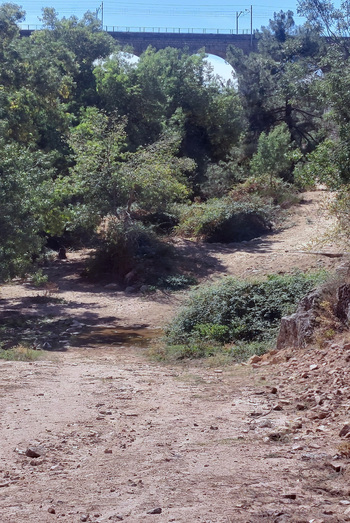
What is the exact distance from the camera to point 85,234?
23.3m

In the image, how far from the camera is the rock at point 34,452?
518 centimetres

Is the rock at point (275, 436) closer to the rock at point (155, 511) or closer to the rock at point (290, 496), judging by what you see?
the rock at point (290, 496)

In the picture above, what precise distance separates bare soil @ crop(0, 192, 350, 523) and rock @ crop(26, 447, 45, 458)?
36 mm

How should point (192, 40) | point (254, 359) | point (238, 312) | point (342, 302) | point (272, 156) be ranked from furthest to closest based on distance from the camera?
point (192, 40)
point (272, 156)
point (238, 312)
point (254, 359)
point (342, 302)

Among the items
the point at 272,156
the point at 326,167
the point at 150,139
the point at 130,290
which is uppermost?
the point at 150,139

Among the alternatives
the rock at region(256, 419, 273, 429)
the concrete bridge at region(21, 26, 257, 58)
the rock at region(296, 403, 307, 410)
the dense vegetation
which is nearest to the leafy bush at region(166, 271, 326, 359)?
the dense vegetation

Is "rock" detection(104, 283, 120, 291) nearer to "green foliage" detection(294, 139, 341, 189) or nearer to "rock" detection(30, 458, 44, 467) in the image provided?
"green foliage" detection(294, 139, 341, 189)

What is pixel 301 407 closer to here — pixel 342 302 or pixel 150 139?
pixel 342 302

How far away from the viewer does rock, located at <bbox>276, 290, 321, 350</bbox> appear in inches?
365

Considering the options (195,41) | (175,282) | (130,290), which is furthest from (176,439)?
(195,41)

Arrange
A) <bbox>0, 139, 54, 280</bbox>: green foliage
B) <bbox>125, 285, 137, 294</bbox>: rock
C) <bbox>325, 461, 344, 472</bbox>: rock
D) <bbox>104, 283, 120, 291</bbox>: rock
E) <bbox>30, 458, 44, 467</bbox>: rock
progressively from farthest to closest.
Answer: <bbox>104, 283, 120, 291</bbox>: rock < <bbox>125, 285, 137, 294</bbox>: rock < <bbox>0, 139, 54, 280</bbox>: green foliage < <bbox>30, 458, 44, 467</bbox>: rock < <bbox>325, 461, 344, 472</bbox>: rock

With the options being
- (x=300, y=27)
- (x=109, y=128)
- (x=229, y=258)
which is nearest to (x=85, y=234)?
(x=109, y=128)

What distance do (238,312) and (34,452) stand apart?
796 cm

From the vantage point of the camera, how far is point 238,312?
41.8 ft
